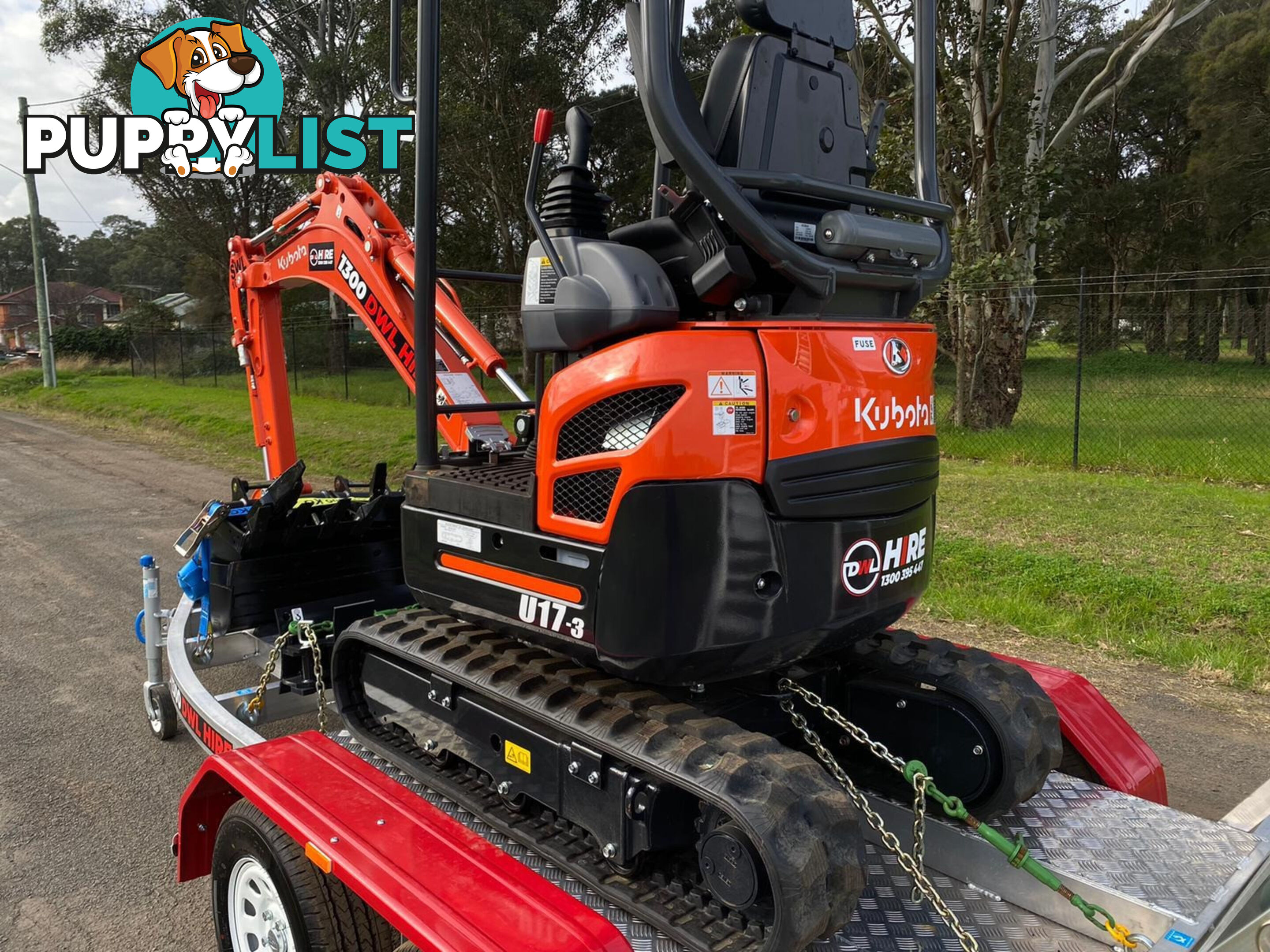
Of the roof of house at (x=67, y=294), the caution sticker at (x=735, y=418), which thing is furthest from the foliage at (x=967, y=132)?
the roof of house at (x=67, y=294)

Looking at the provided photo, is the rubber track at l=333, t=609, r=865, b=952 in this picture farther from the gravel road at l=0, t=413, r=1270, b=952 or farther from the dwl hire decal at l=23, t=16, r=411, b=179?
the dwl hire decal at l=23, t=16, r=411, b=179

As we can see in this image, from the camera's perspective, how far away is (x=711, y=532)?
241 centimetres

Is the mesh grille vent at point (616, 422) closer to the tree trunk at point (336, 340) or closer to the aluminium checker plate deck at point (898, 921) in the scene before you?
the aluminium checker plate deck at point (898, 921)

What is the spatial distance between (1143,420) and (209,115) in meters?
17.7

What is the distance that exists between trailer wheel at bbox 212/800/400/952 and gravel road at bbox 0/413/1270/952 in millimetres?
439

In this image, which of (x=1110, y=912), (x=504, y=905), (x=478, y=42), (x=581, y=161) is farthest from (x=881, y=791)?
(x=478, y=42)

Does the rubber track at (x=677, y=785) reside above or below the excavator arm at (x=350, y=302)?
below

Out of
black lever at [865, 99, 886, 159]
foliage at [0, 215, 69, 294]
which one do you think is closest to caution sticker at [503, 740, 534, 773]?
black lever at [865, 99, 886, 159]

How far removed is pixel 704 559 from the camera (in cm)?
242

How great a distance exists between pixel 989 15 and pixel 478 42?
45.0 feet

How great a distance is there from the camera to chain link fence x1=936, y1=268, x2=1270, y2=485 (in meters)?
12.0

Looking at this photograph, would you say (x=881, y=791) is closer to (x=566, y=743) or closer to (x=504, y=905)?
(x=566, y=743)

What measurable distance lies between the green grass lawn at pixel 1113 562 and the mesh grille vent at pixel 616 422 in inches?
176

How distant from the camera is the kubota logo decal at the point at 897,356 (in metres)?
2.65
